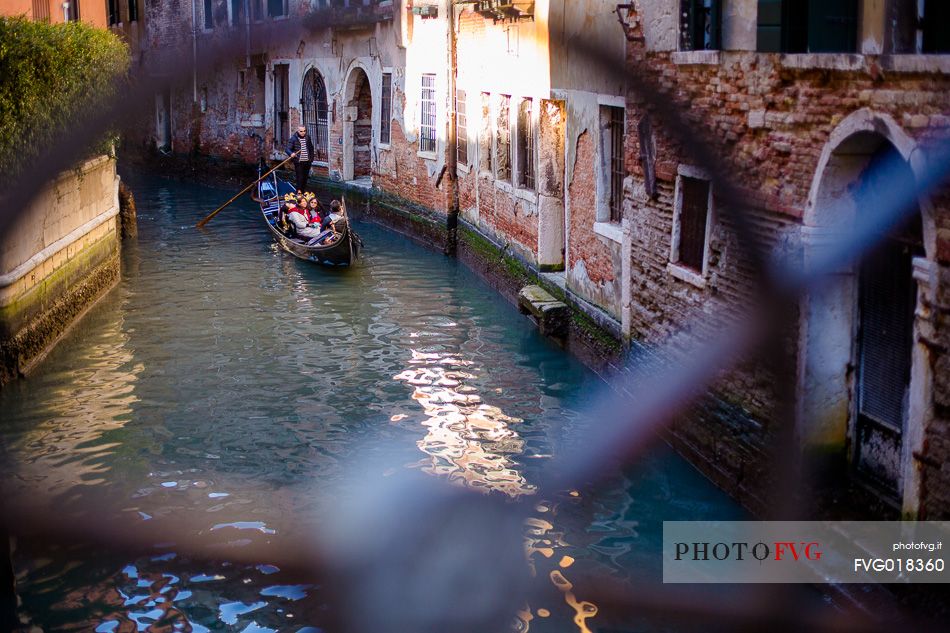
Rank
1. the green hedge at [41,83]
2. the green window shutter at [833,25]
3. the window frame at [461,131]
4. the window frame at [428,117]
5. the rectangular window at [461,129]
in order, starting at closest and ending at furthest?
the green window shutter at [833,25] < the green hedge at [41,83] < the window frame at [461,131] < the rectangular window at [461,129] < the window frame at [428,117]

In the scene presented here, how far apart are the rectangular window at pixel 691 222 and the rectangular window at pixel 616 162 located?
1.84 meters

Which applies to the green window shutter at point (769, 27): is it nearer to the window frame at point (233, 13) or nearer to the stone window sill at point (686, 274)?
the stone window sill at point (686, 274)

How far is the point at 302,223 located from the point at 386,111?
396 centimetres

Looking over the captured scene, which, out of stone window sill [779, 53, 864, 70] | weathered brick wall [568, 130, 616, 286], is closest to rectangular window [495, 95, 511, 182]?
weathered brick wall [568, 130, 616, 286]

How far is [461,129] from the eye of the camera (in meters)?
15.1

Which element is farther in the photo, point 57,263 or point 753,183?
point 57,263

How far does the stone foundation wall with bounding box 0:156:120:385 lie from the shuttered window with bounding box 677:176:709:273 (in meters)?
4.20

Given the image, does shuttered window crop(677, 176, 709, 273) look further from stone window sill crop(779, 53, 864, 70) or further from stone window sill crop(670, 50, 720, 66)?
stone window sill crop(779, 53, 864, 70)

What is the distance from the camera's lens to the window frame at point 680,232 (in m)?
6.87

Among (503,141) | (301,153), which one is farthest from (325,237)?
(301,153)

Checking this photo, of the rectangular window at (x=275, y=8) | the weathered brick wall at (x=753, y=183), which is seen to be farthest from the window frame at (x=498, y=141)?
the rectangular window at (x=275, y=8)

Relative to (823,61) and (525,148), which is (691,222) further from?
(525,148)

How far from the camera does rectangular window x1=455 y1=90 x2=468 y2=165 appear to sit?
48.7ft

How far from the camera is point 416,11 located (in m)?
16.0
